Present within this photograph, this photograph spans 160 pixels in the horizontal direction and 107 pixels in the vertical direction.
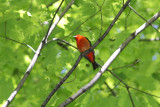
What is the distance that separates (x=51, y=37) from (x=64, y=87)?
2.94ft

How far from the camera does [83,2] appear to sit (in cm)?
381

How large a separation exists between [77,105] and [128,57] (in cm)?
320

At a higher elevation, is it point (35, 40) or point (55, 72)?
point (35, 40)

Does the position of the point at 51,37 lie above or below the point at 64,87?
above

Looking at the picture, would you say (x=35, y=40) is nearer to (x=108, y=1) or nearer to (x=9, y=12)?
(x=9, y=12)

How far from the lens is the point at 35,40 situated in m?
4.33

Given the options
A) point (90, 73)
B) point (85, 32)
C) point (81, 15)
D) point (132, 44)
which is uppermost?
point (81, 15)

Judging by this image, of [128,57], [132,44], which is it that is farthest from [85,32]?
[128,57]

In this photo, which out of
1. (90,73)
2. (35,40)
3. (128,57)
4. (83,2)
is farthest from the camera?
(128,57)

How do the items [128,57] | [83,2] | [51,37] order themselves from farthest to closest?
[128,57], [51,37], [83,2]

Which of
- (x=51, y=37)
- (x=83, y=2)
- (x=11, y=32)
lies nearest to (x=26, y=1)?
(x=11, y=32)

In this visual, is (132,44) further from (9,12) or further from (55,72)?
(9,12)

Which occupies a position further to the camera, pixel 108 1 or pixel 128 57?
pixel 128 57

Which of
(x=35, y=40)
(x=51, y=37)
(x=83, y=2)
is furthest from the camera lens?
(x=35, y=40)
